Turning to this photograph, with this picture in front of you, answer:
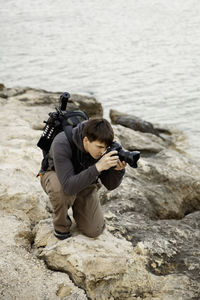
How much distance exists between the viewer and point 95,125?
12.0ft

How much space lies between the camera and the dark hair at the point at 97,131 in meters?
3.65

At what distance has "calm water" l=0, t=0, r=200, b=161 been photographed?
16.8 metres

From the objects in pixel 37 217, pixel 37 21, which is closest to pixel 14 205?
pixel 37 217

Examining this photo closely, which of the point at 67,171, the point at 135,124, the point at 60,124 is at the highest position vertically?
the point at 60,124

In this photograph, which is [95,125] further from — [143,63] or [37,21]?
[37,21]

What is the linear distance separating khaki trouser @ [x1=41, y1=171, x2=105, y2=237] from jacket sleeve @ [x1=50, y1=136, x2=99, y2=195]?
20cm

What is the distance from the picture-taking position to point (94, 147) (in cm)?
375

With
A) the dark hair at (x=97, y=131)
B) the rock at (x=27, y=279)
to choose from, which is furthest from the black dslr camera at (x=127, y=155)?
the rock at (x=27, y=279)

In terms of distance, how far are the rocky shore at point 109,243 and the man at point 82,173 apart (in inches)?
8.7

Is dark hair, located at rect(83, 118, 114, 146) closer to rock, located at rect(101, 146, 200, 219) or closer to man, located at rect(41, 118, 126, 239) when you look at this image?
man, located at rect(41, 118, 126, 239)

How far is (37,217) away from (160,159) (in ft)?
11.8

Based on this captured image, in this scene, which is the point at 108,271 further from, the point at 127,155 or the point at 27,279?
the point at 127,155

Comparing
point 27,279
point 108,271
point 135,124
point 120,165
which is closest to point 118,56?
point 135,124

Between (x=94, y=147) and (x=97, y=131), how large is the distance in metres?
0.19
